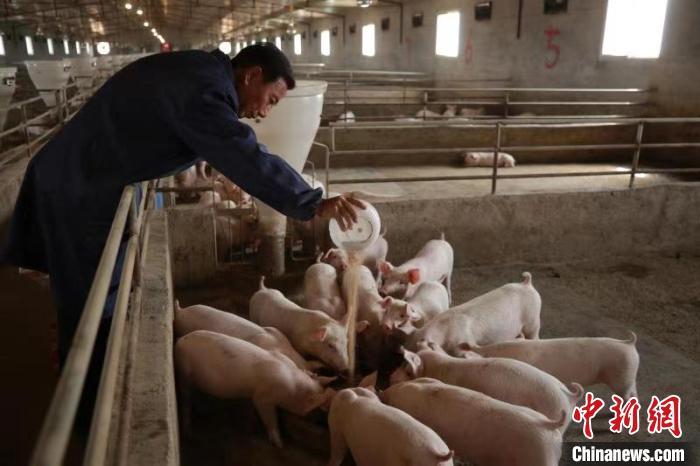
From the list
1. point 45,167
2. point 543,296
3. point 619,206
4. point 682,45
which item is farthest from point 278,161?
point 682,45

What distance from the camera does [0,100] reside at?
691cm

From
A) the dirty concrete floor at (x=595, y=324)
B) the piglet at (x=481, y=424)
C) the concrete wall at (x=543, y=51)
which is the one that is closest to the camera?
the piglet at (x=481, y=424)

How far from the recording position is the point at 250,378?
287 cm

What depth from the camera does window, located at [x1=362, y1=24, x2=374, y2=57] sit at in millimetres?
20938

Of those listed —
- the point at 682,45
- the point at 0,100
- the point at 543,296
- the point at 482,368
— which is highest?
the point at 682,45

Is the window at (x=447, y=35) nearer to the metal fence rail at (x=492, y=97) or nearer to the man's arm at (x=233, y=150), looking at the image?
the metal fence rail at (x=492, y=97)

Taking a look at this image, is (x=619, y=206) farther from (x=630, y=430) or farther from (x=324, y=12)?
(x=324, y=12)

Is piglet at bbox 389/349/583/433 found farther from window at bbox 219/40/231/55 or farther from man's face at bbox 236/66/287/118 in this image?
window at bbox 219/40/231/55

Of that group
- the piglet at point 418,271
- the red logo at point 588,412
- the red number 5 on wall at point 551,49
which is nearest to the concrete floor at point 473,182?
the piglet at point 418,271

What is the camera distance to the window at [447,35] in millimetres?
15009

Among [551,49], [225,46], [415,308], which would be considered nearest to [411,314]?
[415,308]

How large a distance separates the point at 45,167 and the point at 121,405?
0.92m

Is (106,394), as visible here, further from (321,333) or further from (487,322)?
(487,322)

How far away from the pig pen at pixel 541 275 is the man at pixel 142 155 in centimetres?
44
